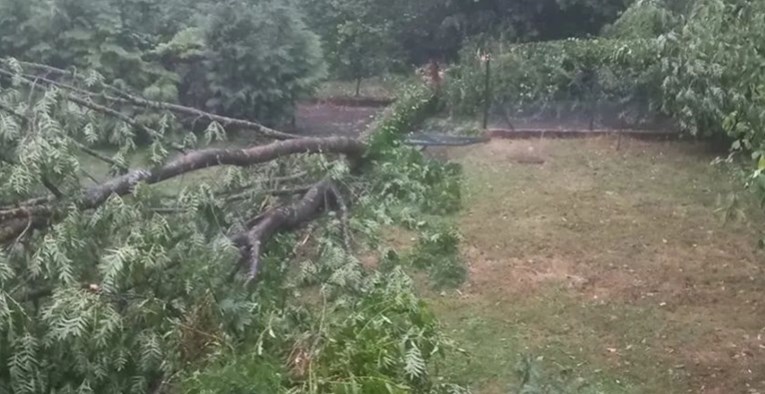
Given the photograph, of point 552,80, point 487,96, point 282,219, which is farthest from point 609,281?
point 552,80

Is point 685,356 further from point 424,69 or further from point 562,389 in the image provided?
point 424,69

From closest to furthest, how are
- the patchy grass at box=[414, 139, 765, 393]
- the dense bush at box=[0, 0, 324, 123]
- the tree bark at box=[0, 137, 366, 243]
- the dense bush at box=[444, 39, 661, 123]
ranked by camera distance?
1. the tree bark at box=[0, 137, 366, 243]
2. the patchy grass at box=[414, 139, 765, 393]
3. the dense bush at box=[0, 0, 324, 123]
4. the dense bush at box=[444, 39, 661, 123]

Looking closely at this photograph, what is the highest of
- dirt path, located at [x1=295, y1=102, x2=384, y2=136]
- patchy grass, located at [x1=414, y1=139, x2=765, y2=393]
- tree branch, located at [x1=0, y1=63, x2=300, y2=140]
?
tree branch, located at [x1=0, y1=63, x2=300, y2=140]

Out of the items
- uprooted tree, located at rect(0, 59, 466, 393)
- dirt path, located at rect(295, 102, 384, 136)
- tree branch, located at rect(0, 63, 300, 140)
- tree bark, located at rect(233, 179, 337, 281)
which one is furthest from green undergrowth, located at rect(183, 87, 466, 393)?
dirt path, located at rect(295, 102, 384, 136)

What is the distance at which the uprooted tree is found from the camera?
3180 millimetres

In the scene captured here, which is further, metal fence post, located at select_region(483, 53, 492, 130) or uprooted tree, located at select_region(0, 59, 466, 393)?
metal fence post, located at select_region(483, 53, 492, 130)

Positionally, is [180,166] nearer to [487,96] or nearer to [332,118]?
[487,96]

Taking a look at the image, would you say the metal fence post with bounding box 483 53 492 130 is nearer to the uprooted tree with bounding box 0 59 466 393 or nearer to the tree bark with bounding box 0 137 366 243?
the tree bark with bounding box 0 137 366 243

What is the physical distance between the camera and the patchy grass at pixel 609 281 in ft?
14.6

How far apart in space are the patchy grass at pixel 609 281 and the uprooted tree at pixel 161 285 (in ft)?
2.56

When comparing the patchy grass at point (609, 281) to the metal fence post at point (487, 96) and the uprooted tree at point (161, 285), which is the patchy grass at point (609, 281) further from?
the metal fence post at point (487, 96)

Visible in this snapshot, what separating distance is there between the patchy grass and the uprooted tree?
781 millimetres

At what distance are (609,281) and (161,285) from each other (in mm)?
2760

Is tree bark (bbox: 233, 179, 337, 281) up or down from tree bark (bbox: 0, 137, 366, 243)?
down
